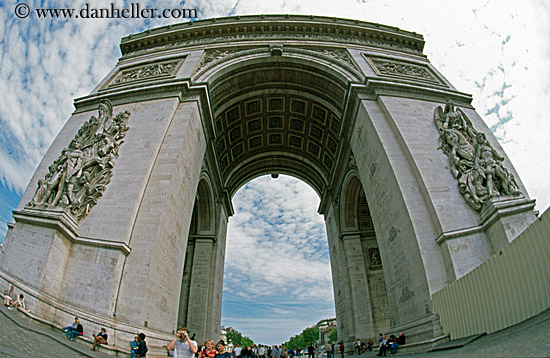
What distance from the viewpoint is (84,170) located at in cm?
900

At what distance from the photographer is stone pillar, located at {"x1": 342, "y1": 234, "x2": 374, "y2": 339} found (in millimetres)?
14117

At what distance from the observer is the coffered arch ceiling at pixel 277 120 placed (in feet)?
47.9

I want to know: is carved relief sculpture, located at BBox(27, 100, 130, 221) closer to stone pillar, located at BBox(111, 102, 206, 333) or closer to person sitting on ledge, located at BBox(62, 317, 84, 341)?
stone pillar, located at BBox(111, 102, 206, 333)

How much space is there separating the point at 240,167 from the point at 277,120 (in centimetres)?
457

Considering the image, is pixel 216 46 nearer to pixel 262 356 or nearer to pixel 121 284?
pixel 121 284

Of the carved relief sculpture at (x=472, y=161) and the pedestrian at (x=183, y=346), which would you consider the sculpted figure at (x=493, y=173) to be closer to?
the carved relief sculpture at (x=472, y=161)

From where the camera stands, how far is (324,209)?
20.7 meters

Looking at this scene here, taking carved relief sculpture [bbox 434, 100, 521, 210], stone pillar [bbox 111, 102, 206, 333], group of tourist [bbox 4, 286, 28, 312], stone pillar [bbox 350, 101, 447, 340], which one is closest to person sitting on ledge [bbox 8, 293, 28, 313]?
group of tourist [bbox 4, 286, 28, 312]

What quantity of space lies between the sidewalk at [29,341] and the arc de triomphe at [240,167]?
605 millimetres

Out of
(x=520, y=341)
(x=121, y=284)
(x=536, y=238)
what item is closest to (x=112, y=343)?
(x=121, y=284)

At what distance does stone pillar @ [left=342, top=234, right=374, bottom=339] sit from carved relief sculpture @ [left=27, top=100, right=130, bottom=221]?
12.7m

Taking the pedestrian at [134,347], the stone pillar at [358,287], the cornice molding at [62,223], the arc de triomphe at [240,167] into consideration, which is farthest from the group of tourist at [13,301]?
the stone pillar at [358,287]

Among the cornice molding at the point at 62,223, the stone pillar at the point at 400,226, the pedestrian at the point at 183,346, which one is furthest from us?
the stone pillar at the point at 400,226

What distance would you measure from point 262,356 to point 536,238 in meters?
13.9
